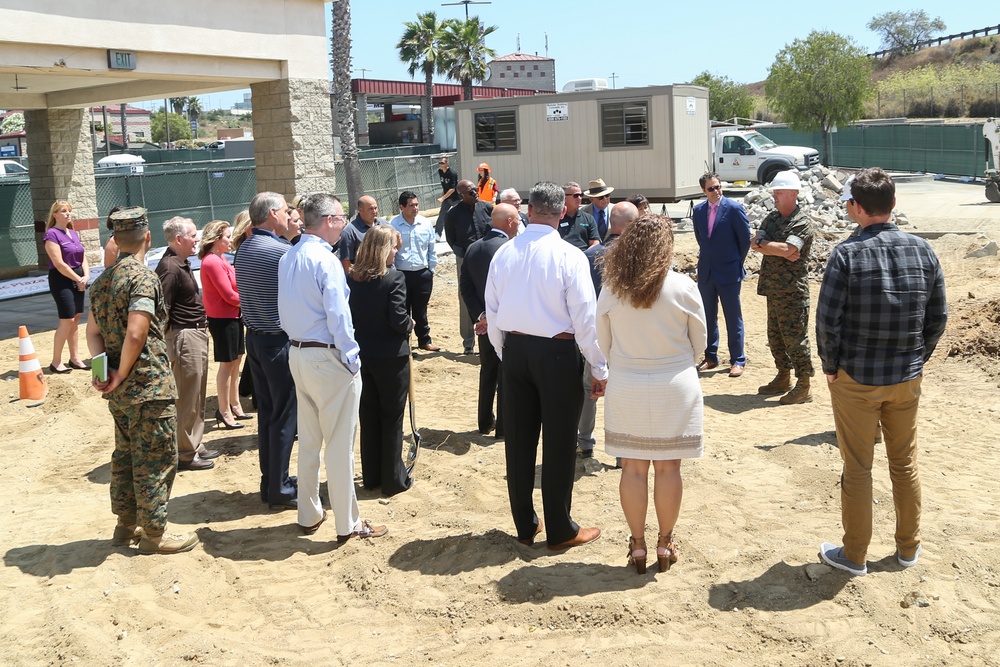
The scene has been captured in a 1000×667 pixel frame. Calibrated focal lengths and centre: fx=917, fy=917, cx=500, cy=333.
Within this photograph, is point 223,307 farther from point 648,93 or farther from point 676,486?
point 648,93

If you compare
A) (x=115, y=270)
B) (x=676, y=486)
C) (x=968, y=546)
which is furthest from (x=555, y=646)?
(x=115, y=270)

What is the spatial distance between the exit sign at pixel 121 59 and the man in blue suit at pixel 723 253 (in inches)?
280

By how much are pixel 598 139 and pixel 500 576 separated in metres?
16.1

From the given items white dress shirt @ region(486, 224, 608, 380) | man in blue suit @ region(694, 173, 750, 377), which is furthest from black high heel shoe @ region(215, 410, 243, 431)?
man in blue suit @ region(694, 173, 750, 377)

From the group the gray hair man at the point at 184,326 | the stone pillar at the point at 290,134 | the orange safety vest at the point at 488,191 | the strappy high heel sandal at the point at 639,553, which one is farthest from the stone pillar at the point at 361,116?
the strappy high heel sandal at the point at 639,553

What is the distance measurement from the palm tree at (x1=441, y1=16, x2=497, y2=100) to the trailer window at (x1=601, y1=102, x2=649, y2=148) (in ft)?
97.6

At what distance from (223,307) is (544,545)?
11.3ft

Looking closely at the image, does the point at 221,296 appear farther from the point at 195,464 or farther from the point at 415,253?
the point at 415,253

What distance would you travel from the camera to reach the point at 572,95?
2011 centimetres

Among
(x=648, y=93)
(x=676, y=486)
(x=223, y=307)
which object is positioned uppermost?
(x=648, y=93)

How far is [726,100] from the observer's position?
5647cm

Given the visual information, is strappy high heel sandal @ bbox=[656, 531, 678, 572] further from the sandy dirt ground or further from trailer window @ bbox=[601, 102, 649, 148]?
trailer window @ bbox=[601, 102, 649, 148]

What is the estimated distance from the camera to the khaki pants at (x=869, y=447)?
4488 mm

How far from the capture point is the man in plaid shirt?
442 cm
